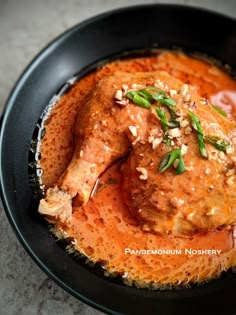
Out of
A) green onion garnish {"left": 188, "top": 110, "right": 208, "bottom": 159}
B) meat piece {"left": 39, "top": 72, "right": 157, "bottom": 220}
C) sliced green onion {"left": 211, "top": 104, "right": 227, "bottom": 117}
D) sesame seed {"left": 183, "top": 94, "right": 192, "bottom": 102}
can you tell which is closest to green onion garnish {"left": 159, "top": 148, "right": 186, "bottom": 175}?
green onion garnish {"left": 188, "top": 110, "right": 208, "bottom": 159}

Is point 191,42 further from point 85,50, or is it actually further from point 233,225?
point 233,225

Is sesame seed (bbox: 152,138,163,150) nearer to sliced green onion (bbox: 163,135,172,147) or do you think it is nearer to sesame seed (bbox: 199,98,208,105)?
sliced green onion (bbox: 163,135,172,147)

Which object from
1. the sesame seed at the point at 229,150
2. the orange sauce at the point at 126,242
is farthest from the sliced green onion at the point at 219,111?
the orange sauce at the point at 126,242

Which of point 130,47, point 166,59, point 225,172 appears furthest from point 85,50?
point 225,172

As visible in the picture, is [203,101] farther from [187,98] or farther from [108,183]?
[108,183]

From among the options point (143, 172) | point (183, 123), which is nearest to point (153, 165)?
point (143, 172)

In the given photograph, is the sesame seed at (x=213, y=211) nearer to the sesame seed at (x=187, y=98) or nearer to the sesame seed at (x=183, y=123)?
the sesame seed at (x=183, y=123)

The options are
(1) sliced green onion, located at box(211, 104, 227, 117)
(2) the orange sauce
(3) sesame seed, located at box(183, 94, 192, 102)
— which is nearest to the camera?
(2) the orange sauce
